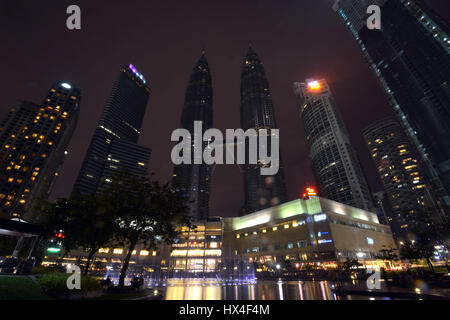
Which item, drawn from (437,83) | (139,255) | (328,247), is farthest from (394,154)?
(139,255)

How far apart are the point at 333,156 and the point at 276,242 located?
107 m

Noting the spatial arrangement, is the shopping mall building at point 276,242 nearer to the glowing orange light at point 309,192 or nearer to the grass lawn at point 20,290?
the glowing orange light at point 309,192

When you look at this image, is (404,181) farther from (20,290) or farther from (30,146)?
(30,146)

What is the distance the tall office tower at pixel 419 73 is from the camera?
87.4 meters

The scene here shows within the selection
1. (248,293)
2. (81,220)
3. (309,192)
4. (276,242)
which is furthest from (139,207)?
(309,192)

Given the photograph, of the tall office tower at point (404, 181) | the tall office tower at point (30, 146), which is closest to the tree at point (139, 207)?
the tall office tower at point (30, 146)

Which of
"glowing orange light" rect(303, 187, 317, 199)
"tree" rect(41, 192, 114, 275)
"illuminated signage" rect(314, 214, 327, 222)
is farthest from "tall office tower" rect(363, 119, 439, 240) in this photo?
"tree" rect(41, 192, 114, 275)

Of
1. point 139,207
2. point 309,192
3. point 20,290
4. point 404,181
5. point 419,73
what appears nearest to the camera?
point 20,290

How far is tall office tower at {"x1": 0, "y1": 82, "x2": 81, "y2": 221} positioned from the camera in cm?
10856

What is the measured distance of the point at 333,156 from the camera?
166 meters

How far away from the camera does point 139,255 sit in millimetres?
107625
